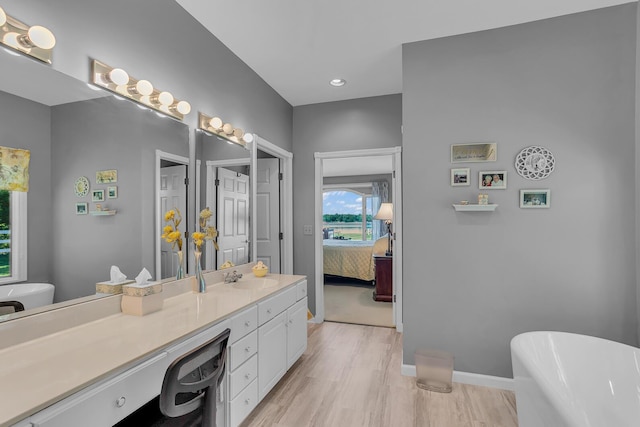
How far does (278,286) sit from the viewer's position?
2512mm

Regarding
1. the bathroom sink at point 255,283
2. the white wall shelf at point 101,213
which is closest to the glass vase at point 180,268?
the bathroom sink at point 255,283

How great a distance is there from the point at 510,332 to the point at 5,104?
10.8ft

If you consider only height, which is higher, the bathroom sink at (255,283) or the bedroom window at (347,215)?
the bedroom window at (347,215)

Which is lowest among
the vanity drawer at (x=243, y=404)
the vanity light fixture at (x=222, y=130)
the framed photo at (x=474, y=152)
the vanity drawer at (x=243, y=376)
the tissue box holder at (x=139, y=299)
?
the vanity drawer at (x=243, y=404)

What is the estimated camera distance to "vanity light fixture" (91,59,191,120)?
1.72 meters

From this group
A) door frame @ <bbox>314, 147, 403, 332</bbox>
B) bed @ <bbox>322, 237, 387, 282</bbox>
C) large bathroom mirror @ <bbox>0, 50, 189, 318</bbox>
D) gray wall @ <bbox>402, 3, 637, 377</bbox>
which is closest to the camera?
large bathroom mirror @ <bbox>0, 50, 189, 318</bbox>

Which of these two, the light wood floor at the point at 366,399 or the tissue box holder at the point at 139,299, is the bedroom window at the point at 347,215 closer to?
the light wood floor at the point at 366,399

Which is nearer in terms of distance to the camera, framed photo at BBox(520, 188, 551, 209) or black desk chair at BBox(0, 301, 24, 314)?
black desk chair at BBox(0, 301, 24, 314)

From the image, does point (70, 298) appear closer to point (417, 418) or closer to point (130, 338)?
point (130, 338)

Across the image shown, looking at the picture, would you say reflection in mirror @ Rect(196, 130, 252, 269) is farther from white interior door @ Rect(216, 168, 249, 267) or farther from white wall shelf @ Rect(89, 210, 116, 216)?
white wall shelf @ Rect(89, 210, 116, 216)

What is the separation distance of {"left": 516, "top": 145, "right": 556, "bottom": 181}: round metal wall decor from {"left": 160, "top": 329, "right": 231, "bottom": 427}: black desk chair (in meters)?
2.38

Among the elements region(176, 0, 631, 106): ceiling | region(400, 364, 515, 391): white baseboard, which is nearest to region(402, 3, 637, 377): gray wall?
region(400, 364, 515, 391): white baseboard

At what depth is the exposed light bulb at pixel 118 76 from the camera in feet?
5.69

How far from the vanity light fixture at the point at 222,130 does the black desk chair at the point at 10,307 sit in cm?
157
